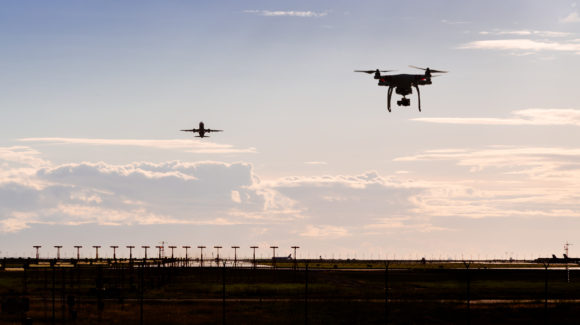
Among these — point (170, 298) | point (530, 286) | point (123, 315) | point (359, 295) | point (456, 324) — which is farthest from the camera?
point (530, 286)

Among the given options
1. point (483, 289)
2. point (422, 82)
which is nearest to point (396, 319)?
point (422, 82)

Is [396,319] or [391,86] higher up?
[391,86]

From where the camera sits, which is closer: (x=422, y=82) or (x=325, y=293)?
(x=422, y=82)

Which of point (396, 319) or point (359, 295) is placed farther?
point (359, 295)

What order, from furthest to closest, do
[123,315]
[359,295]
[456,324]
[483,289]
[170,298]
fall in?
[483,289]
[359,295]
[170,298]
[123,315]
[456,324]

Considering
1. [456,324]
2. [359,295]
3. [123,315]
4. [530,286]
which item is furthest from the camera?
[530,286]

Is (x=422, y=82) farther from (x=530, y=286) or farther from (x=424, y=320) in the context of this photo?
(x=530, y=286)

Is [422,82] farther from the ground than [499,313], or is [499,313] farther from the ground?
[422,82]

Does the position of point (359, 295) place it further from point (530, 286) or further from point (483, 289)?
point (530, 286)

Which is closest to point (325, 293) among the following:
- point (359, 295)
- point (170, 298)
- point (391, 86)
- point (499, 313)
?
point (359, 295)
